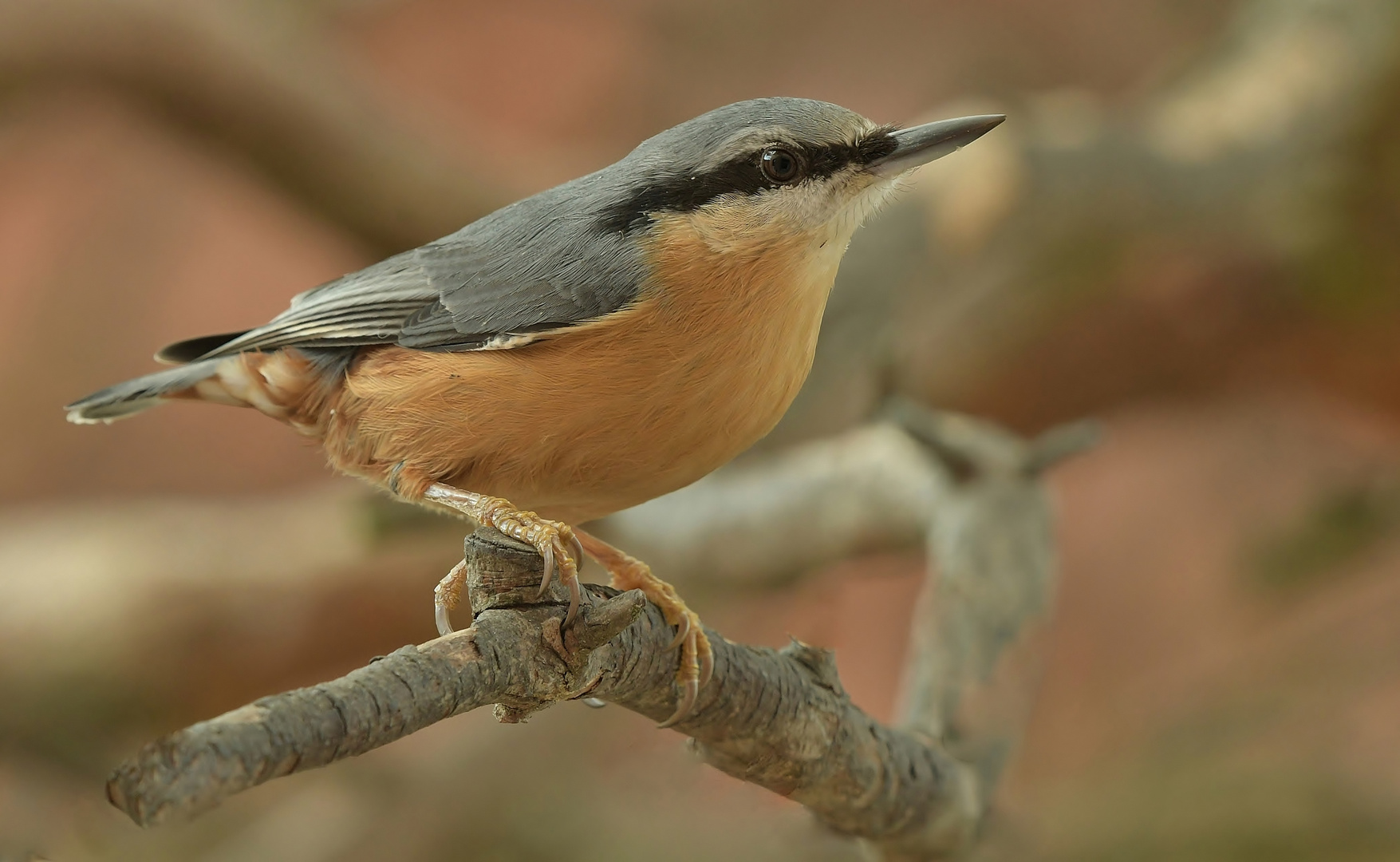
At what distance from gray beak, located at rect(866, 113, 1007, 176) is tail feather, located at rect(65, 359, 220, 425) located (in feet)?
5.25

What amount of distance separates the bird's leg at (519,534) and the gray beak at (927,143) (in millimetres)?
915

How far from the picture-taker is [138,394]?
10.1 ft

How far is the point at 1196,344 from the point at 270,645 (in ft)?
14.3

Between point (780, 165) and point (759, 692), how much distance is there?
987 millimetres

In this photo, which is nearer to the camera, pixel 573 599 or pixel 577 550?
pixel 573 599

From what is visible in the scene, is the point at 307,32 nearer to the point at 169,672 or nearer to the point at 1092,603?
the point at 169,672

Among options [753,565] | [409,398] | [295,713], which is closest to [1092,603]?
[753,565]

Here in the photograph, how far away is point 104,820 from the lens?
2.64m

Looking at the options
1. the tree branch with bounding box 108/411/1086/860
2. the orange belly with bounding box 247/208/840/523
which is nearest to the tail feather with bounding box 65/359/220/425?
the orange belly with bounding box 247/208/840/523

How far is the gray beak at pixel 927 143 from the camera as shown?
2.45 m

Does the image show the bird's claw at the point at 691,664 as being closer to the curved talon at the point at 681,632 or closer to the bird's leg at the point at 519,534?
the curved talon at the point at 681,632

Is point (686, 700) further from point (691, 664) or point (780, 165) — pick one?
point (780, 165)

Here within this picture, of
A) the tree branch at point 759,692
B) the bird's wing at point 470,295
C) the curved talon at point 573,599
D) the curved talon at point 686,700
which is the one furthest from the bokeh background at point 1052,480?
the curved talon at point 573,599

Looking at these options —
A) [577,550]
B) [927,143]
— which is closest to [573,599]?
[577,550]
